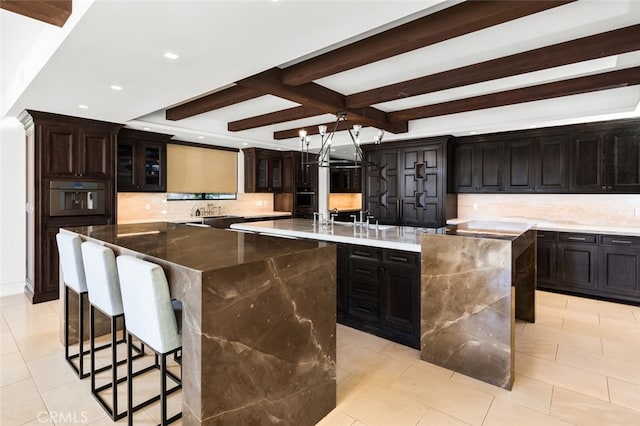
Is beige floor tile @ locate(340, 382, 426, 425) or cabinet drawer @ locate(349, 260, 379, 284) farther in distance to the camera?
cabinet drawer @ locate(349, 260, 379, 284)

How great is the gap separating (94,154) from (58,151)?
403mm

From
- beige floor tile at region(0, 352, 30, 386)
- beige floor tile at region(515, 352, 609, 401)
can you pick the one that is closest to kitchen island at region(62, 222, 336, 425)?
beige floor tile at region(0, 352, 30, 386)

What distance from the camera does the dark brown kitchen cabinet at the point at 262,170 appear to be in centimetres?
709

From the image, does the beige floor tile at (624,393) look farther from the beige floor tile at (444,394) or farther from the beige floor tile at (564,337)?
the beige floor tile at (444,394)

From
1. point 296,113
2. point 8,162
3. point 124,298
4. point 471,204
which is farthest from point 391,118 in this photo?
point 8,162

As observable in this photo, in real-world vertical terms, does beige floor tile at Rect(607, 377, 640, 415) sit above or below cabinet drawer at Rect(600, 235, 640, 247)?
below

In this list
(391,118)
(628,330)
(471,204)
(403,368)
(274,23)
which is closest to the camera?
(274,23)

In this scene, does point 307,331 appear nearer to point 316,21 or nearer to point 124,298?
point 124,298

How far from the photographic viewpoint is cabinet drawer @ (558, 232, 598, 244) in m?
4.41

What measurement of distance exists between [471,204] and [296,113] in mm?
3630

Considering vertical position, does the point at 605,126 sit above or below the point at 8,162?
above

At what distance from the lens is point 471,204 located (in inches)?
239

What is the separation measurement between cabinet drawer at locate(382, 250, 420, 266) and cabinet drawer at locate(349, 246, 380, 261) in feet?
0.27

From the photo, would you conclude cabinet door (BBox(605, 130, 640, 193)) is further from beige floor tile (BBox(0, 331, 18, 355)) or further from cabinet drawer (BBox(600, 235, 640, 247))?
beige floor tile (BBox(0, 331, 18, 355))
